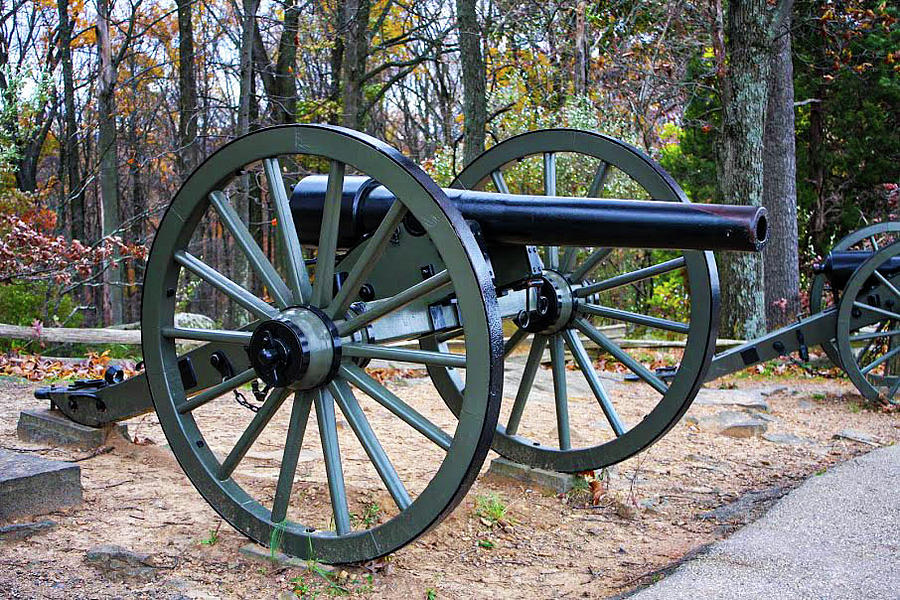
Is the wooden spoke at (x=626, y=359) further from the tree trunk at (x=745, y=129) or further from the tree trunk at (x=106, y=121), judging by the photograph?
the tree trunk at (x=106, y=121)

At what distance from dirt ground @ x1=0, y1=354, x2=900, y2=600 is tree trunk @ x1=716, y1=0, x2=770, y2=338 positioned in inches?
162

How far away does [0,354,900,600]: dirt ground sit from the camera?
3.13m

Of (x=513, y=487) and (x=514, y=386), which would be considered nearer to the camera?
(x=513, y=487)

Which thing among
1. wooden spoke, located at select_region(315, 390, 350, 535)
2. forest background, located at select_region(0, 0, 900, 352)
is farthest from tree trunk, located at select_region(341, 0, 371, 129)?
wooden spoke, located at select_region(315, 390, 350, 535)

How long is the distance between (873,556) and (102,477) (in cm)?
344

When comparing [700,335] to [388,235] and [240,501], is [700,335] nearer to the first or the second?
[388,235]

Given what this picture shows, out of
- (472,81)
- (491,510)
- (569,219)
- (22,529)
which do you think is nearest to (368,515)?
(491,510)

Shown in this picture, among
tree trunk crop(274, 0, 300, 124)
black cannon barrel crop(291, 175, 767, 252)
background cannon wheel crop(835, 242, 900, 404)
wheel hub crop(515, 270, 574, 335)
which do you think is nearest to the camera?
black cannon barrel crop(291, 175, 767, 252)

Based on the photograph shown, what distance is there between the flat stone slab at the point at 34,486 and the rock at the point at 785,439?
14.6 feet

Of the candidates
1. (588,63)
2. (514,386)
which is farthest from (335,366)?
(588,63)

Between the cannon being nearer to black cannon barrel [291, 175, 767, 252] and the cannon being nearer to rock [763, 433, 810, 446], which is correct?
black cannon barrel [291, 175, 767, 252]

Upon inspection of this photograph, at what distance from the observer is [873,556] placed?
338 centimetres

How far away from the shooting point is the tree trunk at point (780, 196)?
10977mm

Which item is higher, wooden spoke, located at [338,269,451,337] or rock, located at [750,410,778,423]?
wooden spoke, located at [338,269,451,337]
